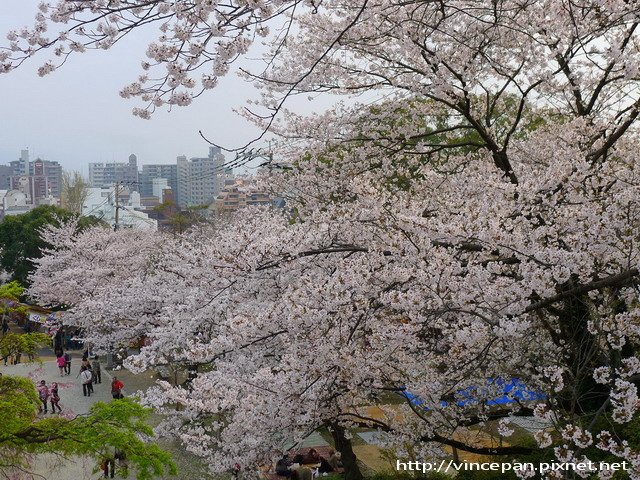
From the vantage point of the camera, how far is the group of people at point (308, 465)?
28.3 feet

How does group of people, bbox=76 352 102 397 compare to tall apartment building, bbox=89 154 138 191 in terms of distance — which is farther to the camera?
tall apartment building, bbox=89 154 138 191

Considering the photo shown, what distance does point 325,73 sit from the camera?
22.3 feet

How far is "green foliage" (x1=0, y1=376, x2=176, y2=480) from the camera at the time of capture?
5258 mm

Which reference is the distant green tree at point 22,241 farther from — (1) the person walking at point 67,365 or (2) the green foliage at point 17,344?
(2) the green foliage at point 17,344

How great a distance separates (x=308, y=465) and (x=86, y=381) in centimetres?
743

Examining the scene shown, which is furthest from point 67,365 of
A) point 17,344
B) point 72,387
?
point 17,344

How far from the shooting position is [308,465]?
934 centimetres

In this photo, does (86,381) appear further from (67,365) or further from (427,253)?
(427,253)

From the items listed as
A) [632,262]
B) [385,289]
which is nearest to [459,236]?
[385,289]

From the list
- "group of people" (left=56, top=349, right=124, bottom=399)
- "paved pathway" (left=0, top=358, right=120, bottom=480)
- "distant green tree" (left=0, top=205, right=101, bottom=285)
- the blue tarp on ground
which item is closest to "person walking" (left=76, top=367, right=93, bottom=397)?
"group of people" (left=56, top=349, right=124, bottom=399)

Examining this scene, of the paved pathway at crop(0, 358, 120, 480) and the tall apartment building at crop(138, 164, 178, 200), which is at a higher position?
the tall apartment building at crop(138, 164, 178, 200)

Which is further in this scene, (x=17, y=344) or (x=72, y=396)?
(x=72, y=396)

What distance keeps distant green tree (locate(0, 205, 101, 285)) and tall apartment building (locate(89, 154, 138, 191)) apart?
125m

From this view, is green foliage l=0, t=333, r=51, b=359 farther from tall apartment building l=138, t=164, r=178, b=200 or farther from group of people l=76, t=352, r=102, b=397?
tall apartment building l=138, t=164, r=178, b=200
